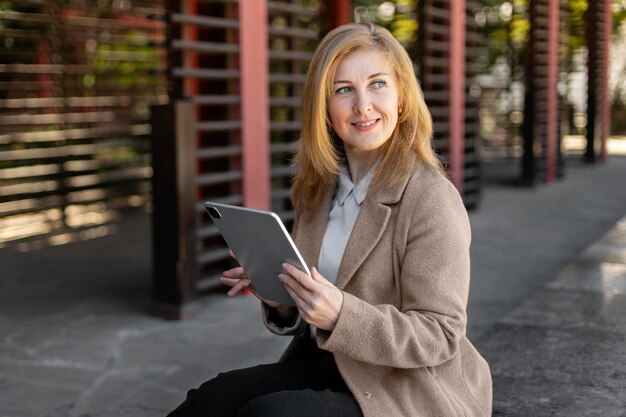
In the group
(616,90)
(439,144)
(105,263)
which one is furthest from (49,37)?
(616,90)

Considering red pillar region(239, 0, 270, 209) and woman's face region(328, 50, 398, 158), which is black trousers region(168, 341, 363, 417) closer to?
woman's face region(328, 50, 398, 158)

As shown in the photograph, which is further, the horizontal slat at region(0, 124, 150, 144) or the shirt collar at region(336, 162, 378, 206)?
the horizontal slat at region(0, 124, 150, 144)

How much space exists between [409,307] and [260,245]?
0.36 m

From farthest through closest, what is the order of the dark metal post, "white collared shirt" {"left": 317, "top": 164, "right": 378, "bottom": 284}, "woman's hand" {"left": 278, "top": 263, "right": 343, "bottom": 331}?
1. the dark metal post
2. "white collared shirt" {"left": 317, "top": 164, "right": 378, "bottom": 284}
3. "woman's hand" {"left": 278, "top": 263, "right": 343, "bottom": 331}

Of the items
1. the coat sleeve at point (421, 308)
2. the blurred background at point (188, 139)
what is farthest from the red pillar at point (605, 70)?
the coat sleeve at point (421, 308)

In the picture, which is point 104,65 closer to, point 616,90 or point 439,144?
point 439,144

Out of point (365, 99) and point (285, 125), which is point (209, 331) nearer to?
point (285, 125)

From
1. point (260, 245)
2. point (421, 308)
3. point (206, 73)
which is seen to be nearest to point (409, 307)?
point (421, 308)

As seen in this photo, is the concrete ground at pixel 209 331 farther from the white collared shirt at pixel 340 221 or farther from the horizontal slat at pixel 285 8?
the horizontal slat at pixel 285 8

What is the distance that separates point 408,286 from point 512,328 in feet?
5.37

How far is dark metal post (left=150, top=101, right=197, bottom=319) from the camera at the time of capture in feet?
14.7

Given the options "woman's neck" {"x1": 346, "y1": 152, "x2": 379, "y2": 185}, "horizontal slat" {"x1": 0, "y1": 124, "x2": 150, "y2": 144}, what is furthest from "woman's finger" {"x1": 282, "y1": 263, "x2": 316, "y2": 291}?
"horizontal slat" {"x1": 0, "y1": 124, "x2": 150, "y2": 144}

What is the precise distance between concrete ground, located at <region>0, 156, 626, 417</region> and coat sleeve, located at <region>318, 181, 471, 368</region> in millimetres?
773

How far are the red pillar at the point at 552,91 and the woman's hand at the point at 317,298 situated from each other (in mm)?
9162
